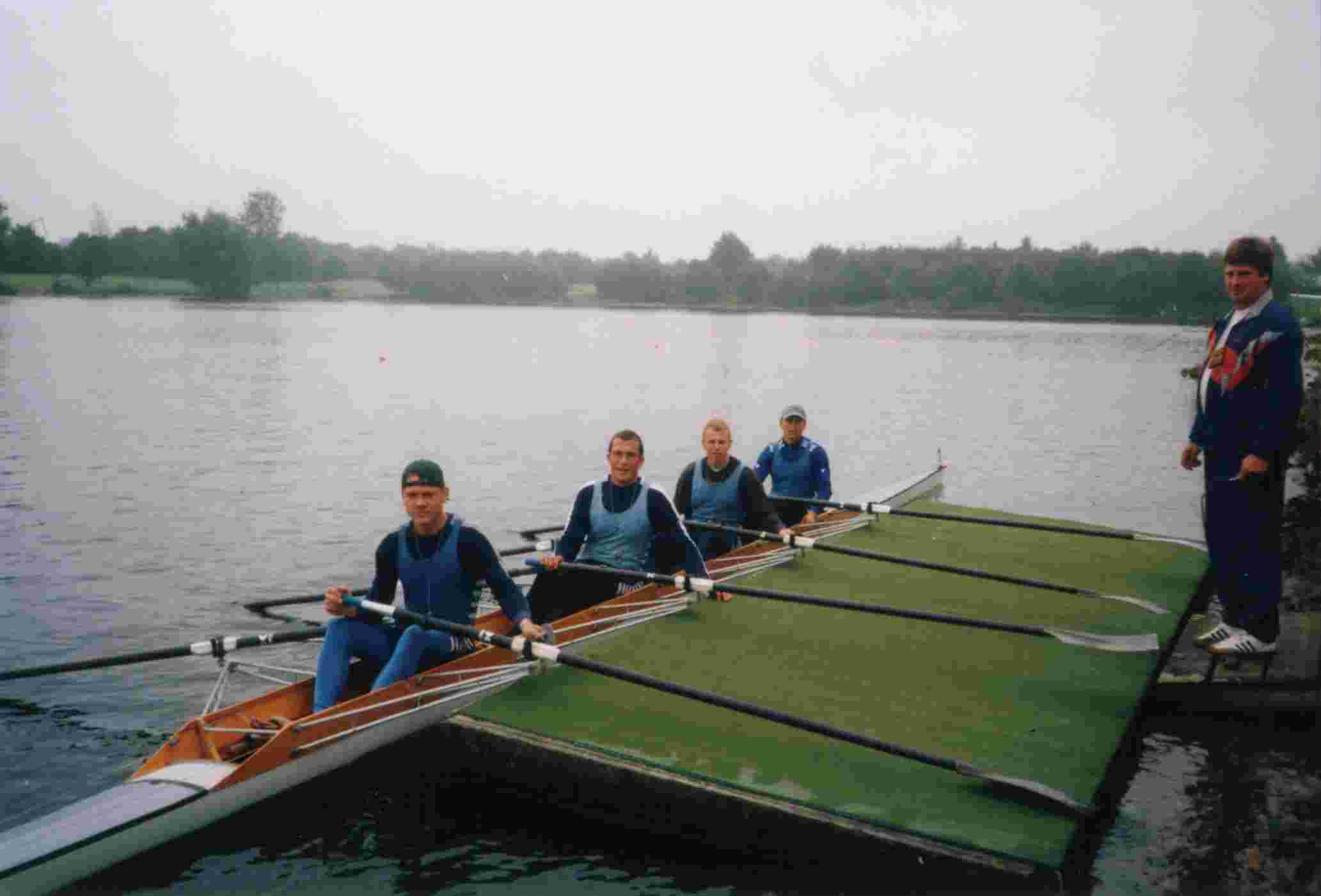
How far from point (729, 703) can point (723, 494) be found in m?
4.55

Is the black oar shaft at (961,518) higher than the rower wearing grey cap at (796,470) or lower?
lower

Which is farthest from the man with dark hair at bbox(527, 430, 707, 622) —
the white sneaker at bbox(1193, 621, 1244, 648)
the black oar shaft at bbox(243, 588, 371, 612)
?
the white sneaker at bbox(1193, 621, 1244, 648)

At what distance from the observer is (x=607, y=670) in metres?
5.75

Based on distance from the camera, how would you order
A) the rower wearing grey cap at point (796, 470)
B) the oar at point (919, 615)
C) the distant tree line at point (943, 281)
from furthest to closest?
the distant tree line at point (943, 281) < the rower wearing grey cap at point (796, 470) < the oar at point (919, 615)

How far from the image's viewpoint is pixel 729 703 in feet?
18.2

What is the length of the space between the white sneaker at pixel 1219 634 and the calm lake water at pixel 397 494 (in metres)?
0.60

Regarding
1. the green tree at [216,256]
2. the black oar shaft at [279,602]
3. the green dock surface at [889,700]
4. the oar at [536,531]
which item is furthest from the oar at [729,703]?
the green tree at [216,256]

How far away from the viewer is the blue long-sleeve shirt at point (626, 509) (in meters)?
8.17

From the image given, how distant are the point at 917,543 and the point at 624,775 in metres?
7.03

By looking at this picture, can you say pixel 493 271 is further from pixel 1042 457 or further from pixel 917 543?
pixel 917 543

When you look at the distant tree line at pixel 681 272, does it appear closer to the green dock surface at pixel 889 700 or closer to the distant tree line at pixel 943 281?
the distant tree line at pixel 943 281

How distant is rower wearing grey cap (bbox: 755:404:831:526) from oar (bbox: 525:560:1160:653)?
155 inches

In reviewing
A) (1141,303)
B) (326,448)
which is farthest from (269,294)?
(326,448)

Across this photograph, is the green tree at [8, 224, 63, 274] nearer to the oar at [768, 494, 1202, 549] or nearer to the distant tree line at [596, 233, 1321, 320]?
the distant tree line at [596, 233, 1321, 320]
